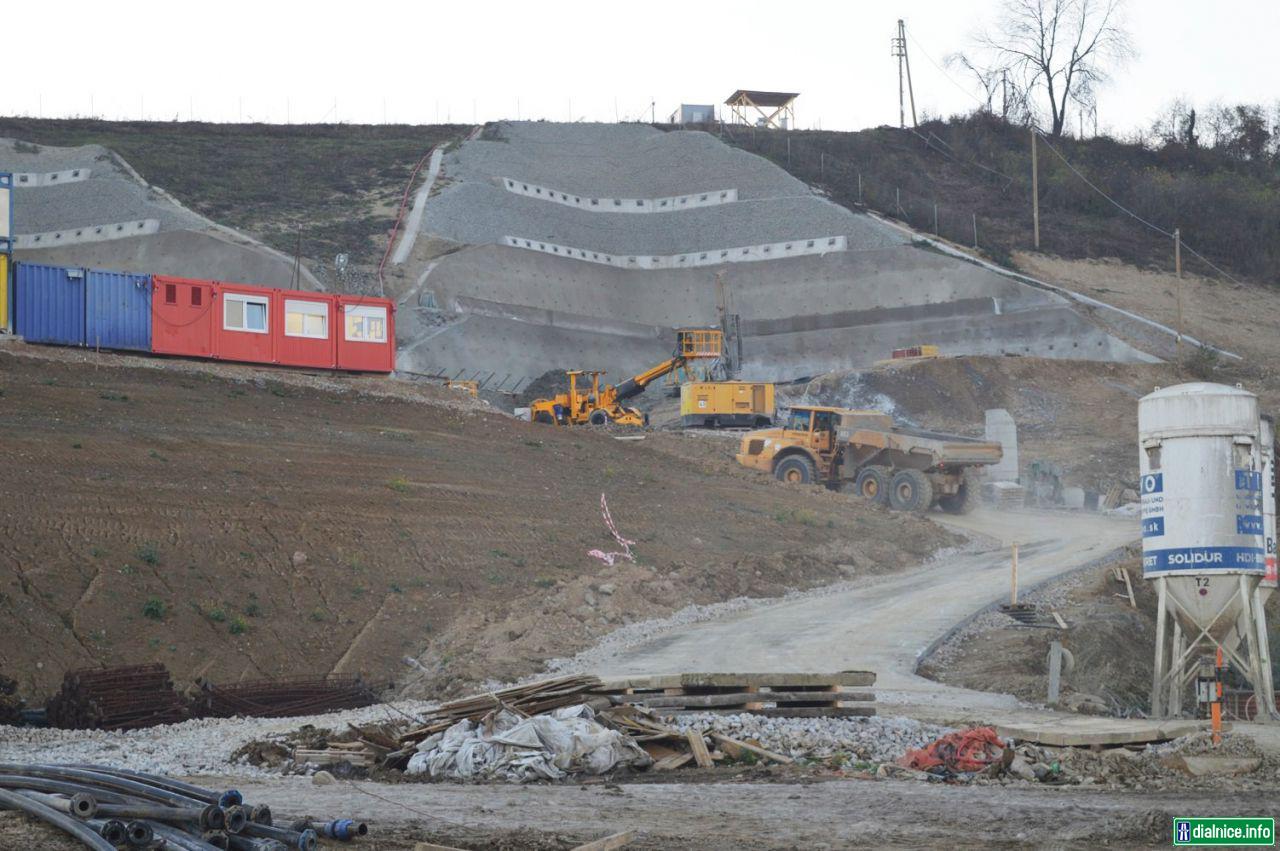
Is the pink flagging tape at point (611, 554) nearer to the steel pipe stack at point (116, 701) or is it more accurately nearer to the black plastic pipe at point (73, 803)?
the steel pipe stack at point (116, 701)

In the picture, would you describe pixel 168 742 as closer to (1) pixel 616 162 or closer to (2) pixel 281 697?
(2) pixel 281 697

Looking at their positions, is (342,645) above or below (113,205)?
below

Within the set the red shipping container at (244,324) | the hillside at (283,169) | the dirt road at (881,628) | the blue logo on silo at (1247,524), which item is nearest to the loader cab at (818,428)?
the dirt road at (881,628)

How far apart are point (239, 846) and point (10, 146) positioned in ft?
259

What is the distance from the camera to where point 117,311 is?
37312 millimetres

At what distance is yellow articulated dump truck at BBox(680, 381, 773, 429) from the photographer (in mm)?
47125

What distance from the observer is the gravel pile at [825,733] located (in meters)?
15.5

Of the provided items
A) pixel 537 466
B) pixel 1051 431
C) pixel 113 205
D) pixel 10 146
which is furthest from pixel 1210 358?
pixel 10 146

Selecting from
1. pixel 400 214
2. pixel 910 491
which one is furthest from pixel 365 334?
pixel 400 214

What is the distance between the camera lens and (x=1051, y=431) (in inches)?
2060

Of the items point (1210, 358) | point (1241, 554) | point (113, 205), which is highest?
point (113, 205)

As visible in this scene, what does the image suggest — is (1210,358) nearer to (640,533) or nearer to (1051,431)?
(1051,431)

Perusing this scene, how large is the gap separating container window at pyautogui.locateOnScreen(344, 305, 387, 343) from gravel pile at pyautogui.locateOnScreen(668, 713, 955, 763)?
87.9ft

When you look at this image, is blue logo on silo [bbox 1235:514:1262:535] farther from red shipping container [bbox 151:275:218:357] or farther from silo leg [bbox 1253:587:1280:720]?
red shipping container [bbox 151:275:218:357]
